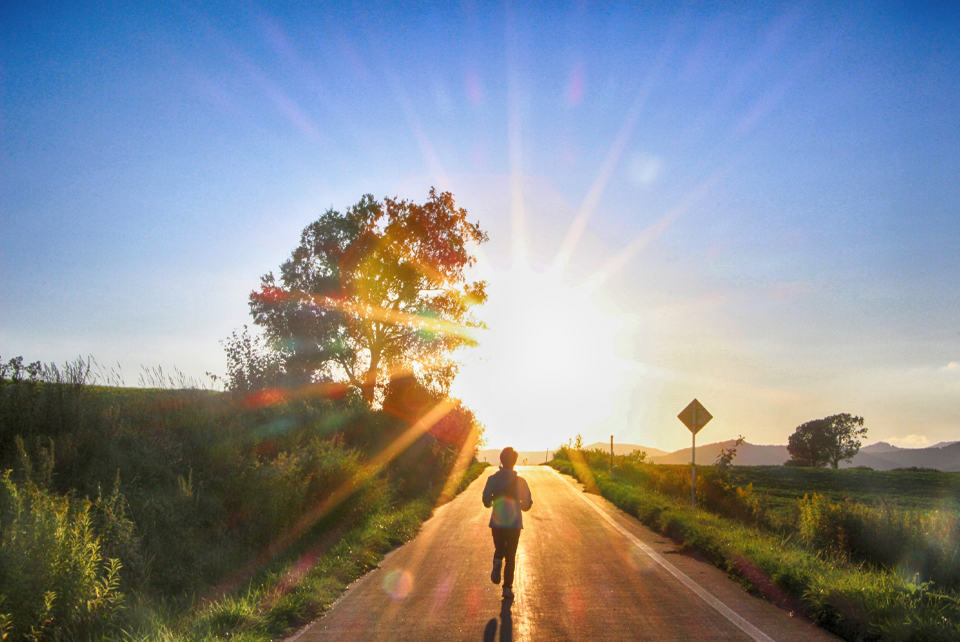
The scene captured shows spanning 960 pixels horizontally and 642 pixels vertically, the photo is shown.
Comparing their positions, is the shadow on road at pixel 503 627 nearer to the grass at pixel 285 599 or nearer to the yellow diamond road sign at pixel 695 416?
the grass at pixel 285 599

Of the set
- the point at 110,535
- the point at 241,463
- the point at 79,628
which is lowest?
the point at 79,628

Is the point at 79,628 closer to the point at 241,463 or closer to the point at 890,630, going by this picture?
the point at 241,463

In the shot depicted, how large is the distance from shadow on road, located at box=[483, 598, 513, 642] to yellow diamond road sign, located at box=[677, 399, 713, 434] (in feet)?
41.2

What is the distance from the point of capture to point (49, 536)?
5.84 m

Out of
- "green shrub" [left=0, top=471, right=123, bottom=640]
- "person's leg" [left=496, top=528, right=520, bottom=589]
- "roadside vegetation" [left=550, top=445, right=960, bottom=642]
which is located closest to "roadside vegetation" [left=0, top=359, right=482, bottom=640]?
"green shrub" [left=0, top=471, right=123, bottom=640]

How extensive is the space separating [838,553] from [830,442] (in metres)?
90.3

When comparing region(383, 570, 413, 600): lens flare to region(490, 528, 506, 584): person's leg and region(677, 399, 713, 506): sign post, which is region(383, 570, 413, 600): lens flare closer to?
region(490, 528, 506, 584): person's leg

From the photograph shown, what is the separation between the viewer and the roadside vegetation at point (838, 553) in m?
6.61

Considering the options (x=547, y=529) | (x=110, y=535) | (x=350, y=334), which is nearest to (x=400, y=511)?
(x=547, y=529)

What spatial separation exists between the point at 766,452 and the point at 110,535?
19643 cm

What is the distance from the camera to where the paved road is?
257 inches

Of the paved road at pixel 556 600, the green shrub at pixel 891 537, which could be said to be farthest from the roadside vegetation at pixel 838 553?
the paved road at pixel 556 600

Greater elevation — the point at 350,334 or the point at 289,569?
the point at 350,334

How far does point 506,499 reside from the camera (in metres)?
9.01
